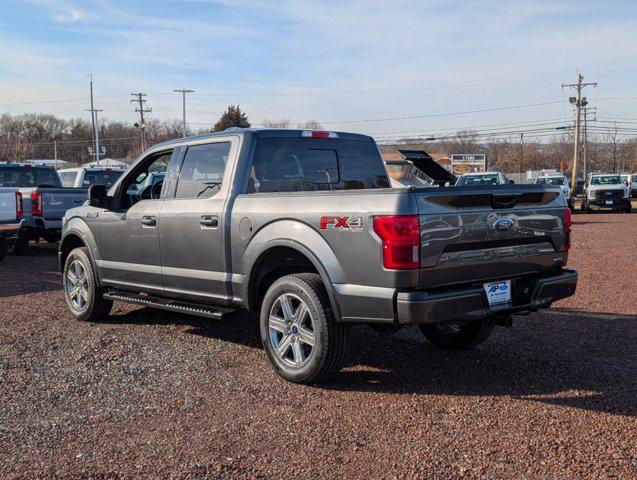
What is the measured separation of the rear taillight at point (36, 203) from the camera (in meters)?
13.6

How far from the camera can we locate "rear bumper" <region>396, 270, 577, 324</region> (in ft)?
14.0

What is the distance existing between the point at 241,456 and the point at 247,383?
1.34m

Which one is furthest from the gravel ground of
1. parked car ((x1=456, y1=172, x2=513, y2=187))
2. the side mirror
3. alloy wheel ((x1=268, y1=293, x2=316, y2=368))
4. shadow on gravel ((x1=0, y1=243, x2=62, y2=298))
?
parked car ((x1=456, y1=172, x2=513, y2=187))

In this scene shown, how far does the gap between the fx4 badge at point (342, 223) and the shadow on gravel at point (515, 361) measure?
1.05 meters

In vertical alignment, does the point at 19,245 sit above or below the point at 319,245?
below

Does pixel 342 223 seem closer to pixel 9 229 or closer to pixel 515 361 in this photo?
pixel 515 361

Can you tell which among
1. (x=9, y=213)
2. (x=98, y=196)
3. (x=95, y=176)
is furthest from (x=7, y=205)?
(x=98, y=196)

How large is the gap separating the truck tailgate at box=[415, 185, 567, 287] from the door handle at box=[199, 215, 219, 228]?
77.5 inches

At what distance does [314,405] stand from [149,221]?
2.71 meters

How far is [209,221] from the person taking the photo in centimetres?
561

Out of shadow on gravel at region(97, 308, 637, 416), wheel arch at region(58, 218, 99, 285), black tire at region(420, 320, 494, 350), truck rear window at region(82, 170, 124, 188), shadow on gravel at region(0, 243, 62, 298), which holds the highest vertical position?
truck rear window at region(82, 170, 124, 188)

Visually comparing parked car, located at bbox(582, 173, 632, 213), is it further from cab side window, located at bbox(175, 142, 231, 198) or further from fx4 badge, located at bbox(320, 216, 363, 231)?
fx4 badge, located at bbox(320, 216, 363, 231)

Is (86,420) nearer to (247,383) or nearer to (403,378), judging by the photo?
(247,383)

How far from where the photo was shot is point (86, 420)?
4.32 meters
